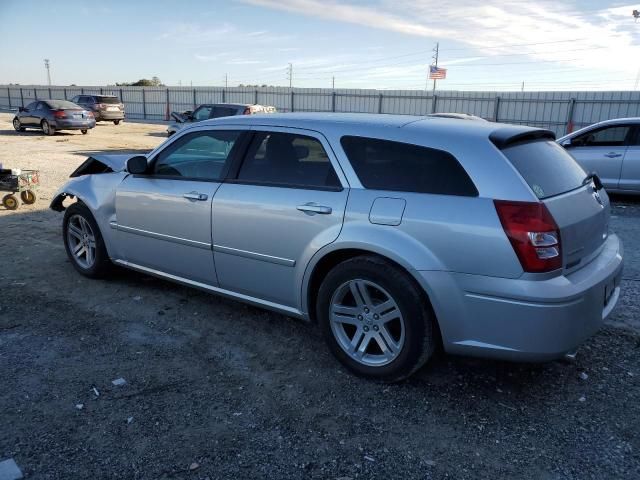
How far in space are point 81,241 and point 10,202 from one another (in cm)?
381

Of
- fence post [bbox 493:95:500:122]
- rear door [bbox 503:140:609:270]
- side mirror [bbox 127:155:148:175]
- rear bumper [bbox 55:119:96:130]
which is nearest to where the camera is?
rear door [bbox 503:140:609:270]

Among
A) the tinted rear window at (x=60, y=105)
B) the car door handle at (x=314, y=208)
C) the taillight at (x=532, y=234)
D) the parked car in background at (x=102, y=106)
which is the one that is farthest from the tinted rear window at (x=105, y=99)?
the taillight at (x=532, y=234)

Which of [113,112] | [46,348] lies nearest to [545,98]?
[113,112]

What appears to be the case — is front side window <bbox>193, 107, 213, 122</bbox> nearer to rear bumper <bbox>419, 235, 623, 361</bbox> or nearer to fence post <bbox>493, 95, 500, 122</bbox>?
fence post <bbox>493, 95, 500, 122</bbox>

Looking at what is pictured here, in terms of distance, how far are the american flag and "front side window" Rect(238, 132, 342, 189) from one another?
176ft

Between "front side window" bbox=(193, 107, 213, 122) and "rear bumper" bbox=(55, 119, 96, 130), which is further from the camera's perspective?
"rear bumper" bbox=(55, 119, 96, 130)

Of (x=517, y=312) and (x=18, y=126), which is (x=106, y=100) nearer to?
(x=18, y=126)

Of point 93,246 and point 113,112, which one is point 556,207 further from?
point 113,112

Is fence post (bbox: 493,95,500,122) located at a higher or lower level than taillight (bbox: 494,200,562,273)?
higher

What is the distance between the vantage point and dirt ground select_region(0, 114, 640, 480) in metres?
2.72

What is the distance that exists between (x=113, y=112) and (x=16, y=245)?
25.3 meters

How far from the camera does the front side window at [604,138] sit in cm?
952

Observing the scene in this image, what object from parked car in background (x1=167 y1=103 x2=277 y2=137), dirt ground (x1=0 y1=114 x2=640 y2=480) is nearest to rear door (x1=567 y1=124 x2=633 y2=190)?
dirt ground (x1=0 y1=114 x2=640 y2=480)

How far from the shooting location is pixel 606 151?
959 centimetres
